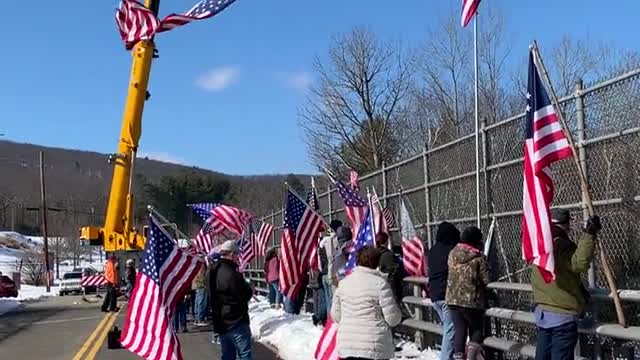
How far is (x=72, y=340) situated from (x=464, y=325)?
10.6m

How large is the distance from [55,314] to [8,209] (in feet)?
397

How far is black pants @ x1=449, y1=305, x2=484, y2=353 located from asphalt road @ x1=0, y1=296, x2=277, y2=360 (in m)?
4.73

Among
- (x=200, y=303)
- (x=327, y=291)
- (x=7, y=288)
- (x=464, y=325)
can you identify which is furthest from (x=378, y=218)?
(x=7, y=288)

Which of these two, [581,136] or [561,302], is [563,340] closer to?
[561,302]

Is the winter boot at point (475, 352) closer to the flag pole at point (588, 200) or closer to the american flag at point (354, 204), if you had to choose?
the flag pole at point (588, 200)

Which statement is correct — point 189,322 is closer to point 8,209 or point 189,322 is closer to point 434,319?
point 434,319

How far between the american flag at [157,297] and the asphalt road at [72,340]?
3291 mm

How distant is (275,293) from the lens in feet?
73.5

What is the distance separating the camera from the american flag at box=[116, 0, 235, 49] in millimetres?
25828

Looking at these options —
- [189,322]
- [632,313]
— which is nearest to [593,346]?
[632,313]

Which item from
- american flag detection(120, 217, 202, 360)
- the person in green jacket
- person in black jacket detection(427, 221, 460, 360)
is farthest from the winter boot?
american flag detection(120, 217, 202, 360)

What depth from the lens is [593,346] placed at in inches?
317

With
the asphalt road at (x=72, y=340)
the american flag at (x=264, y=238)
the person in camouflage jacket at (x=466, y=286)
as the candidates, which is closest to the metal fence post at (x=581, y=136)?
the person in camouflage jacket at (x=466, y=286)

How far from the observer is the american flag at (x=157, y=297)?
416 inches
